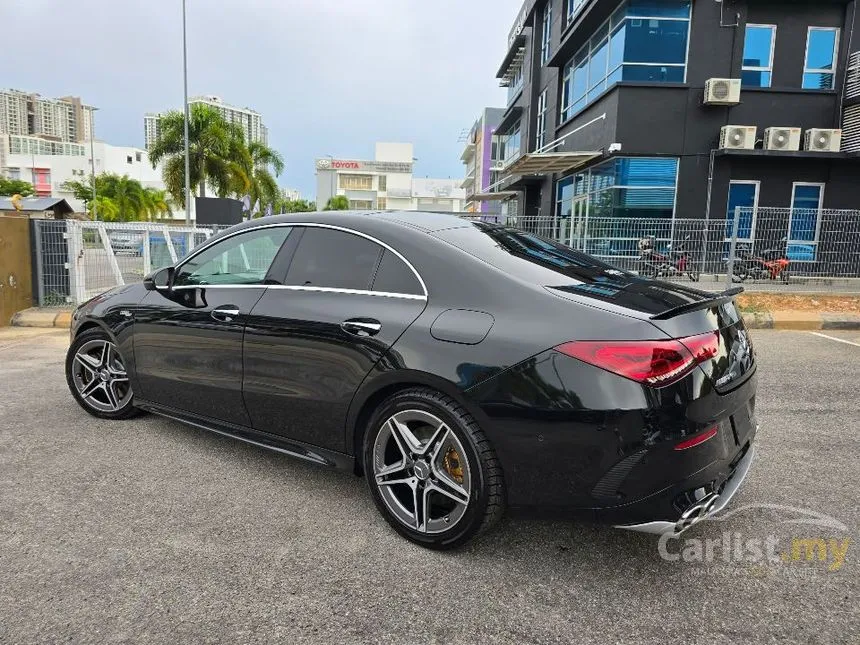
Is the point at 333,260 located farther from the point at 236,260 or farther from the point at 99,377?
the point at 99,377

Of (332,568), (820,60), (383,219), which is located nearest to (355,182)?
(820,60)

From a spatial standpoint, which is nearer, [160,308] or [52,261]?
[160,308]

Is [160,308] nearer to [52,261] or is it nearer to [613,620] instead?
[613,620]

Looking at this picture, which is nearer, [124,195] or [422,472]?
[422,472]

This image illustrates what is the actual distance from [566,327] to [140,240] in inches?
391

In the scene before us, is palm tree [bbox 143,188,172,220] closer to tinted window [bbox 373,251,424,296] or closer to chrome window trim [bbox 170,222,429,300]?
chrome window trim [bbox 170,222,429,300]

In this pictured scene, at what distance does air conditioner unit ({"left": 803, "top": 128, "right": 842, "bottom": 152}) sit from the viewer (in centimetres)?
1513

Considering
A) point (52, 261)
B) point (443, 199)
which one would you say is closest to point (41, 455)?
point (52, 261)

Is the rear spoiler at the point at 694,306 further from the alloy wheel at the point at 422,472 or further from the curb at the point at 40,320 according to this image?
the curb at the point at 40,320

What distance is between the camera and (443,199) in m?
114

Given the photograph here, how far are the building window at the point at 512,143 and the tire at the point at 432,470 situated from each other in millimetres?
27891

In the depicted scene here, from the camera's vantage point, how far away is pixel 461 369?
241cm

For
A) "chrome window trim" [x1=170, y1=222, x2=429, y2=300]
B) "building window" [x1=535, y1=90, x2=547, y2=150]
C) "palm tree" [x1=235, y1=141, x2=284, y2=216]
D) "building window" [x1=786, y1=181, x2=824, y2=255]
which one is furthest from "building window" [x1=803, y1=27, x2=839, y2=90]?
"palm tree" [x1=235, y1=141, x2=284, y2=216]

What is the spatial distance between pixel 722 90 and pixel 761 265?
5278 mm
